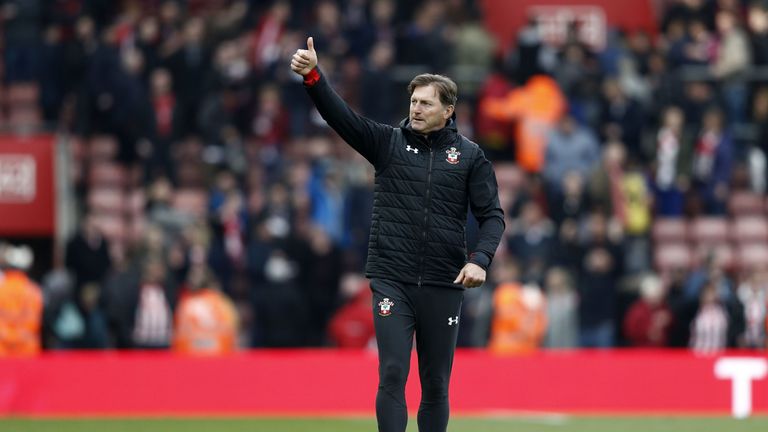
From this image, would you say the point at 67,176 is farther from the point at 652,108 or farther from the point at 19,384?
the point at 652,108

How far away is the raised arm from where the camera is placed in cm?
902

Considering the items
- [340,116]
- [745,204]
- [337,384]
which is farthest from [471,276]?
[745,204]

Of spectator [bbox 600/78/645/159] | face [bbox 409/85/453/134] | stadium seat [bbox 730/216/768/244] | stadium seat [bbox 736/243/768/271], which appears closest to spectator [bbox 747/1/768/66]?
spectator [bbox 600/78/645/159]

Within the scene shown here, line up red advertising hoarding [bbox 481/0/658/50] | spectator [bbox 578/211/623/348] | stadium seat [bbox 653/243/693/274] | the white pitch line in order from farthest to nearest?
1. red advertising hoarding [bbox 481/0/658/50]
2. stadium seat [bbox 653/243/693/274]
3. spectator [bbox 578/211/623/348]
4. the white pitch line

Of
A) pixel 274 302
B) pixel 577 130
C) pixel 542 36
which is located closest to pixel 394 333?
pixel 274 302

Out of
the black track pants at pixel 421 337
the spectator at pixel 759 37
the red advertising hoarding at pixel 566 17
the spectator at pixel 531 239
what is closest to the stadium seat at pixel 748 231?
the spectator at pixel 759 37

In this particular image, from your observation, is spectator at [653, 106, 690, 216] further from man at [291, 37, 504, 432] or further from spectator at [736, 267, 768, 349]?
man at [291, 37, 504, 432]

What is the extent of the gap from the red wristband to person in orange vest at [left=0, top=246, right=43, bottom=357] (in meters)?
8.73

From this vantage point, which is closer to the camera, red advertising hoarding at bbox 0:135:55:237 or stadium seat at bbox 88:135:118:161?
red advertising hoarding at bbox 0:135:55:237

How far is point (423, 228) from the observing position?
938 cm

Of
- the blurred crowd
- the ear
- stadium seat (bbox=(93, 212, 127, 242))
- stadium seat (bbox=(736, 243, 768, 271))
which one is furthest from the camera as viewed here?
stadium seat (bbox=(736, 243, 768, 271))

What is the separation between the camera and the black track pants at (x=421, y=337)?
9203 millimetres

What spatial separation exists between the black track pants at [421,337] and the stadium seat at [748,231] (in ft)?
43.7

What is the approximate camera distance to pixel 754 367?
1686cm
